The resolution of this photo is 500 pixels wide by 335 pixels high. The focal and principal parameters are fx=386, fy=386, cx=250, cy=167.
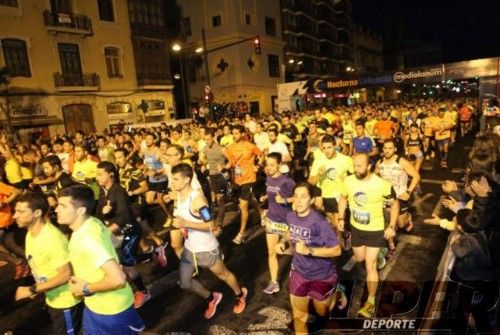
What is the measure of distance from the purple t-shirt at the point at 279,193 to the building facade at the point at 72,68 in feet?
65.1

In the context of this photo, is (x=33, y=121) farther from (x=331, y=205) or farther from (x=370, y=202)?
(x=370, y=202)

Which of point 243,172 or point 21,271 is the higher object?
point 243,172

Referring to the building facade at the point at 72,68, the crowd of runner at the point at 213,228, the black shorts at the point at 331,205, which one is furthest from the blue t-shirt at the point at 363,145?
the building facade at the point at 72,68

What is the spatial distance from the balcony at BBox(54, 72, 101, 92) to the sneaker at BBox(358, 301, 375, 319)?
2403 cm

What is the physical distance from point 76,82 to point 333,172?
75.3 feet

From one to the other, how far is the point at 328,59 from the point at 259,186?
5342 centimetres

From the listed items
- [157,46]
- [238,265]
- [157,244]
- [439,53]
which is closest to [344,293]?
[238,265]

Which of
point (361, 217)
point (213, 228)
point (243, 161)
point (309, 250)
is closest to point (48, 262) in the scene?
point (213, 228)

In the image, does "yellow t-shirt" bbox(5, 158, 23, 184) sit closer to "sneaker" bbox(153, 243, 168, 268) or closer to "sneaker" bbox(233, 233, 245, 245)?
"sneaker" bbox(153, 243, 168, 268)

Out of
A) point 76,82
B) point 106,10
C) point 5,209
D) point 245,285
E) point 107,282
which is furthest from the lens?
point 106,10

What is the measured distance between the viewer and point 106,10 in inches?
1048

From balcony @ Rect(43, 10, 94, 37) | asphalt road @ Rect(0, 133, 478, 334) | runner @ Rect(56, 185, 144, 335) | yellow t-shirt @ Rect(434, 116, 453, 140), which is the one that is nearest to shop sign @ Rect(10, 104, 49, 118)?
balcony @ Rect(43, 10, 94, 37)

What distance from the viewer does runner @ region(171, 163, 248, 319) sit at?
4.16 m

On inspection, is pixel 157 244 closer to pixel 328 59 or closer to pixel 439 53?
pixel 328 59
